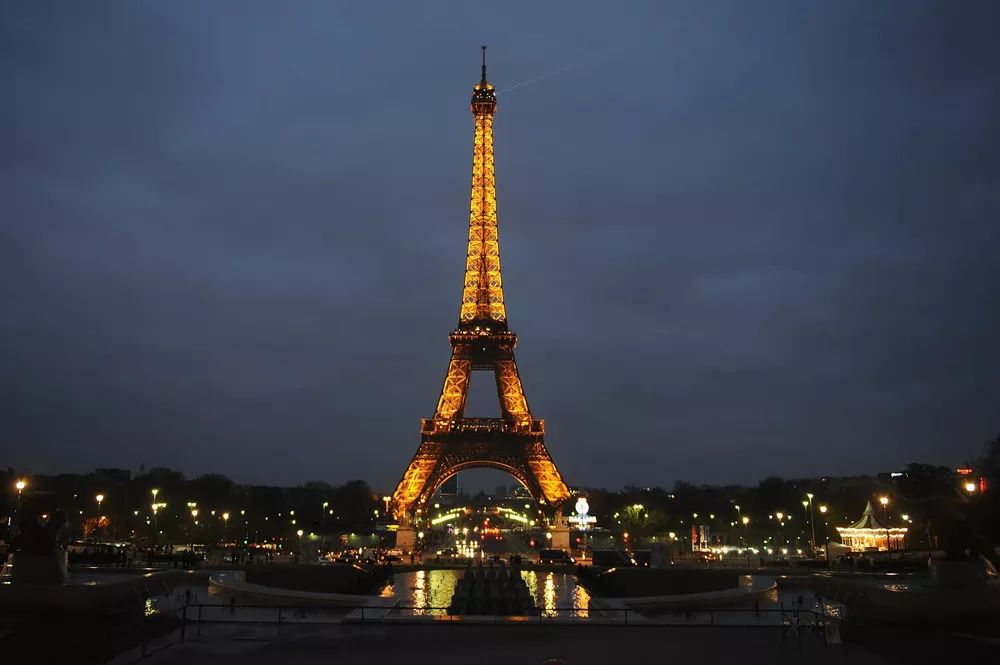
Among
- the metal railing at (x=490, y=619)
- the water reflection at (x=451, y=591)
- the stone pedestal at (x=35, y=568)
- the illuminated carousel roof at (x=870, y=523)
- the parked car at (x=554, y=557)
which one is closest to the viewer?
the stone pedestal at (x=35, y=568)

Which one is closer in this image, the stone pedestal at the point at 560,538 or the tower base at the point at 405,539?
the tower base at the point at 405,539

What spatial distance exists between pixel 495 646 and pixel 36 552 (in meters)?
11.2

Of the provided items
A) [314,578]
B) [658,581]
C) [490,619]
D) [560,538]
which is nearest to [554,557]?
[560,538]

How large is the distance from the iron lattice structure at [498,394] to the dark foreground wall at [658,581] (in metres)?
49.1

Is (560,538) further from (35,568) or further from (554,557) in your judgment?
(35,568)

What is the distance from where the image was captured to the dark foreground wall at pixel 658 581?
3612 cm

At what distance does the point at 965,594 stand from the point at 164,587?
21217mm

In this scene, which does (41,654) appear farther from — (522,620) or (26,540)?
(522,620)

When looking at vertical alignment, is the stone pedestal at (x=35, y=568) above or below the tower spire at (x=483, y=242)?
below

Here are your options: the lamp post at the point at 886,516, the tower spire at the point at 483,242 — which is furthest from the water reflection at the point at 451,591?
the tower spire at the point at 483,242

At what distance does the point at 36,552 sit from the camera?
19281mm

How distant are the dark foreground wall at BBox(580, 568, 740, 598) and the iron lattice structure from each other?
4906 cm

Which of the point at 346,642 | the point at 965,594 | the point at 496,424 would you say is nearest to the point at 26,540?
the point at 346,642

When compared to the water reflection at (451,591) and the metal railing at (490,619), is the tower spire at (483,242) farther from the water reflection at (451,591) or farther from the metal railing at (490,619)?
the metal railing at (490,619)
